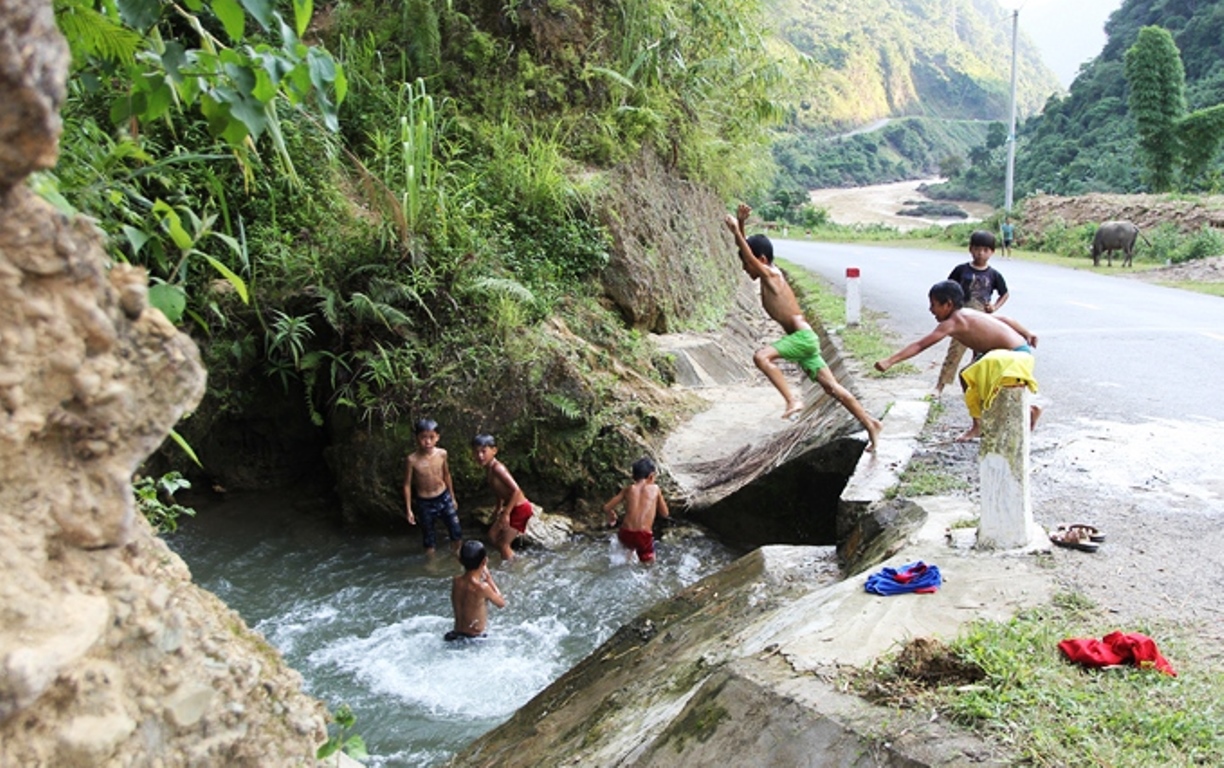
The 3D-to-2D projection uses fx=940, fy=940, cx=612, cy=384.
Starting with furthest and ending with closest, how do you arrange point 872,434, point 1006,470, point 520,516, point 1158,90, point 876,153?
point 876,153, point 1158,90, point 520,516, point 872,434, point 1006,470

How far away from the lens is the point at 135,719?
2.37 m

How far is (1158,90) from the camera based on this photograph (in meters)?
30.8

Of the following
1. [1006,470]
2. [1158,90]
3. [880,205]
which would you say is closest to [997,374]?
[1006,470]

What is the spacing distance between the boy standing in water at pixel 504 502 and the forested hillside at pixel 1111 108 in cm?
3789

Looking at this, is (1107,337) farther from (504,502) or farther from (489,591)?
(489,591)

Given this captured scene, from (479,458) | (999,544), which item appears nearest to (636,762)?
(999,544)

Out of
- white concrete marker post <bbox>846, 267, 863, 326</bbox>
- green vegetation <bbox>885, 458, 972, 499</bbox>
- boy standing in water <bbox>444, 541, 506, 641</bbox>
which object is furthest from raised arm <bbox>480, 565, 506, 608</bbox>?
white concrete marker post <bbox>846, 267, 863, 326</bbox>

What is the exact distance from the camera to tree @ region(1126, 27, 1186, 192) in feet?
100

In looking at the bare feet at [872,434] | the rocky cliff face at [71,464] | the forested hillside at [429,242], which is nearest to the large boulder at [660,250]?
the forested hillside at [429,242]

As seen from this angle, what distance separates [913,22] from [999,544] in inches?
3841

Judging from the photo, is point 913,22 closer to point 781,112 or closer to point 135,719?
point 781,112

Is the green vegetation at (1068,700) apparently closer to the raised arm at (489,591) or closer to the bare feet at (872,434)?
the bare feet at (872,434)

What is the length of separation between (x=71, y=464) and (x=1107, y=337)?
34.0ft

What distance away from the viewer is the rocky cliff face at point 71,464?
6.23 feet
